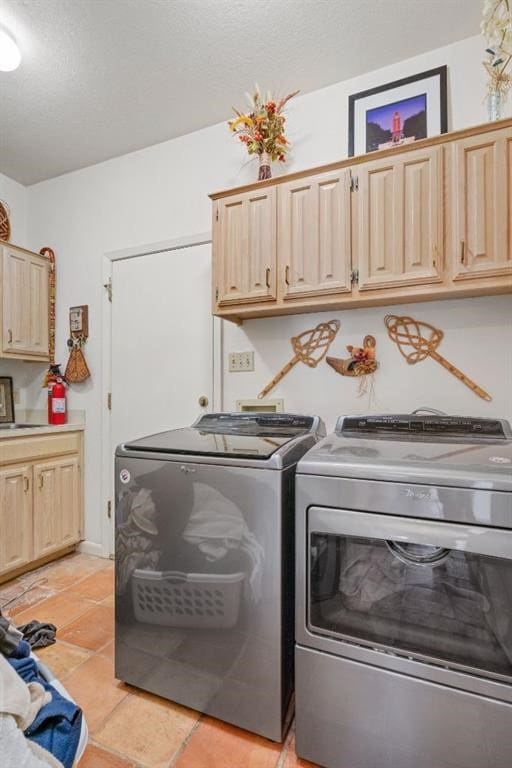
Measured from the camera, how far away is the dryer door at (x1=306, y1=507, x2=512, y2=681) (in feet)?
3.37

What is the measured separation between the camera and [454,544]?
1.03 m

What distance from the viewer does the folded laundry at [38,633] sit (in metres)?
1.78

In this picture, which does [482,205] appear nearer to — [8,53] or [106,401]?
[8,53]

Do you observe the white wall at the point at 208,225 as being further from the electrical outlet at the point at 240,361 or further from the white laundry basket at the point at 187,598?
the white laundry basket at the point at 187,598

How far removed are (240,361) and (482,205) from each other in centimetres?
137

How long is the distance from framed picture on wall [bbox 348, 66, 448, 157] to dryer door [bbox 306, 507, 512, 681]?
5.57 feet

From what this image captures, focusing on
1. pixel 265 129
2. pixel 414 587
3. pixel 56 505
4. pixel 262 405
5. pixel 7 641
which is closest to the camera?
pixel 7 641

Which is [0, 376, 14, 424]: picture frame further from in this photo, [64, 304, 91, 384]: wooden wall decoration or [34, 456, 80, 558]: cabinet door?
[34, 456, 80, 558]: cabinet door

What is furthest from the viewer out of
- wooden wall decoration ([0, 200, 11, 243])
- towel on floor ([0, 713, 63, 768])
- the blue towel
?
wooden wall decoration ([0, 200, 11, 243])

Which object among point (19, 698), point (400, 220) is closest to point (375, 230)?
point (400, 220)

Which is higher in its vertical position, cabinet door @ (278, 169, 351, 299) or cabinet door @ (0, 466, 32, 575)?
cabinet door @ (278, 169, 351, 299)

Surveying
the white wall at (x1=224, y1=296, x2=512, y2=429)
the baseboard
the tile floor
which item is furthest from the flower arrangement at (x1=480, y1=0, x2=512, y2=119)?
the baseboard

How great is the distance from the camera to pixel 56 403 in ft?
9.23

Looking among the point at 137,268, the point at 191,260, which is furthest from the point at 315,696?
the point at 137,268
